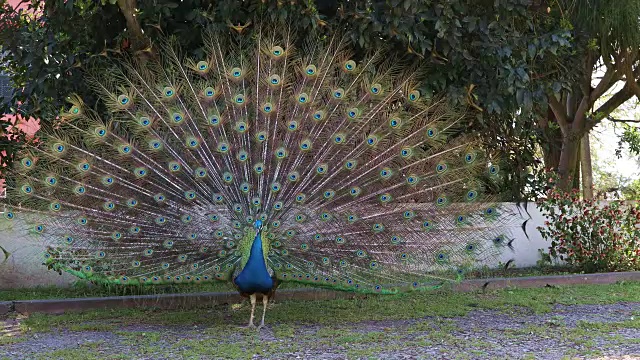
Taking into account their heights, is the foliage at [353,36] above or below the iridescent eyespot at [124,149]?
above

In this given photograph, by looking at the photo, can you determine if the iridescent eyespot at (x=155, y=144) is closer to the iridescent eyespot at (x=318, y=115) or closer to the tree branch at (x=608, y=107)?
the iridescent eyespot at (x=318, y=115)

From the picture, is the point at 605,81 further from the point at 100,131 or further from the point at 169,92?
the point at 100,131

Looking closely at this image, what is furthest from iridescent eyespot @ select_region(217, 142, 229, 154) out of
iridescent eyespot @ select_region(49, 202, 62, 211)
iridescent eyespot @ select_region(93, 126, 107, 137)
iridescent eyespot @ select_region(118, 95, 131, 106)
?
iridescent eyespot @ select_region(49, 202, 62, 211)

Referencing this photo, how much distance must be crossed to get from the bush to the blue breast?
539 cm

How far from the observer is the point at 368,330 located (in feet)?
22.7

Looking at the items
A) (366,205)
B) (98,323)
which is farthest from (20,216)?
(366,205)

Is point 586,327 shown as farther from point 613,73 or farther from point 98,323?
point 613,73

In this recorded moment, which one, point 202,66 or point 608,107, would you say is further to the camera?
point 608,107

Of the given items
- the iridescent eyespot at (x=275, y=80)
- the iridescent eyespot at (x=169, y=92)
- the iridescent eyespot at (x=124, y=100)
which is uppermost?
the iridescent eyespot at (x=275, y=80)

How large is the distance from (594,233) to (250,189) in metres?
5.57

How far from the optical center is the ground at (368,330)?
600cm

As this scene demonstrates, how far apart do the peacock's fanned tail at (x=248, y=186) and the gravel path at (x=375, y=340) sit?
1.63 ft

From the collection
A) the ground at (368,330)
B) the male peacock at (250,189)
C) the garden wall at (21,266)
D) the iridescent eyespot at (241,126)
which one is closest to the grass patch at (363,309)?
the ground at (368,330)

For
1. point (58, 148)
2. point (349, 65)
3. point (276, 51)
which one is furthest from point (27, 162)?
point (349, 65)
